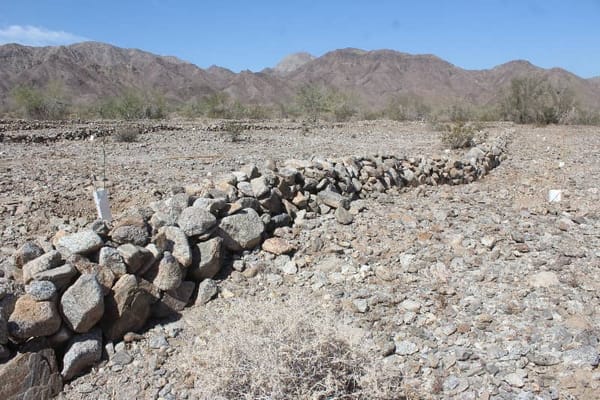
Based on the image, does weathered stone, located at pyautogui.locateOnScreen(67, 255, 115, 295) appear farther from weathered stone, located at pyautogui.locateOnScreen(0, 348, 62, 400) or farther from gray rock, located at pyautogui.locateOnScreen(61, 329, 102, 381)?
weathered stone, located at pyautogui.locateOnScreen(0, 348, 62, 400)

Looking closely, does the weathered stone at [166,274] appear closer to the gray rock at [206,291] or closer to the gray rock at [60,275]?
the gray rock at [206,291]

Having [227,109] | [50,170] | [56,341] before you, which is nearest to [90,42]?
[227,109]

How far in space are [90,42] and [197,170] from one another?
305 ft

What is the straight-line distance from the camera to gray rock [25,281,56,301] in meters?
2.86

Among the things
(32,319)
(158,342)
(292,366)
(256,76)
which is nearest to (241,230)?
(158,342)

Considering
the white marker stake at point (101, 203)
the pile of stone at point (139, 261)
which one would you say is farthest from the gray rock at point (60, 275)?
the white marker stake at point (101, 203)

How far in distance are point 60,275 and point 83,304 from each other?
246 millimetres

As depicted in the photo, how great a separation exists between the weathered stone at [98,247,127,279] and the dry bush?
0.96m

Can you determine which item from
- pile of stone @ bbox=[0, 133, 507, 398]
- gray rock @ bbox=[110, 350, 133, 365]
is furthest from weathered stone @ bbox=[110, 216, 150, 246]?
gray rock @ bbox=[110, 350, 133, 365]

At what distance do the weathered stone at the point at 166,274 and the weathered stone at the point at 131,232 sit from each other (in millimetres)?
242

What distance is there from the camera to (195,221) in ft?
13.1

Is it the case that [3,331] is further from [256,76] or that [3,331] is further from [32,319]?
[256,76]

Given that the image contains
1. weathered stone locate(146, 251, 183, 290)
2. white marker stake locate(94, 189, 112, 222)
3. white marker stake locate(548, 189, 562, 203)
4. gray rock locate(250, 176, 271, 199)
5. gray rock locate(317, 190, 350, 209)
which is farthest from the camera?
white marker stake locate(548, 189, 562, 203)

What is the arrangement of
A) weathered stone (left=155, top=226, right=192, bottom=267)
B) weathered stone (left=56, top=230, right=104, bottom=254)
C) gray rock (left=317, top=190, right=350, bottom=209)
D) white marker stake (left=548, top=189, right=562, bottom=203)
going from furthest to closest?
1. white marker stake (left=548, top=189, right=562, bottom=203)
2. gray rock (left=317, top=190, right=350, bottom=209)
3. weathered stone (left=155, top=226, right=192, bottom=267)
4. weathered stone (left=56, top=230, right=104, bottom=254)
